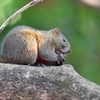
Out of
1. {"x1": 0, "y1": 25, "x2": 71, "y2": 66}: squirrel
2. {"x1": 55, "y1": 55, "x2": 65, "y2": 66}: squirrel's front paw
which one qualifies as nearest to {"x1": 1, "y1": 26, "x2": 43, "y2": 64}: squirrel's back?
{"x1": 0, "y1": 25, "x2": 71, "y2": 66}: squirrel

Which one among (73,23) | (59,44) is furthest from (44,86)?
(73,23)

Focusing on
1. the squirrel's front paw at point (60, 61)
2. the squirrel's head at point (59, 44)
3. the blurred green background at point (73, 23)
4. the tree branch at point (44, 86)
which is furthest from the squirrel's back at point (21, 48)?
the blurred green background at point (73, 23)

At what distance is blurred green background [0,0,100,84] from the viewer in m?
6.59

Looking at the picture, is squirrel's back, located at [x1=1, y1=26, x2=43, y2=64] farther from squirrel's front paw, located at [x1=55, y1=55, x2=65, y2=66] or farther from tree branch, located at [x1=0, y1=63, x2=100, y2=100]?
tree branch, located at [x1=0, y1=63, x2=100, y2=100]

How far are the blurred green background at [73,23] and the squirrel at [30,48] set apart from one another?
2.55 meters

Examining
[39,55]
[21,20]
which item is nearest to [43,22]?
[21,20]

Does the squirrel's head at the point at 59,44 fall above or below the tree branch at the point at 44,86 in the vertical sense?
above

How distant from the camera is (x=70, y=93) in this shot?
8.59ft

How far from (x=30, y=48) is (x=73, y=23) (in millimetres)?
4447

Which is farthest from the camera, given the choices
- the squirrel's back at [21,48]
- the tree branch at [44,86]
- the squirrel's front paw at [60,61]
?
the squirrel's front paw at [60,61]

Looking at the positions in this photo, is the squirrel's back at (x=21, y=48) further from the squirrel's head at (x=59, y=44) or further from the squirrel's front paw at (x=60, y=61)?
the squirrel's head at (x=59, y=44)

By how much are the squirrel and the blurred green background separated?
8.38 feet

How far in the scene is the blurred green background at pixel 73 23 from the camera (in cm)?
659

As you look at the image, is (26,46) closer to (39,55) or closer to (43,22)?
(39,55)
